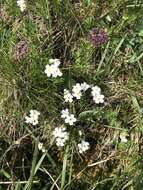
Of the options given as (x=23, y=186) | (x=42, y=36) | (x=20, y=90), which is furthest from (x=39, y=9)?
(x=23, y=186)

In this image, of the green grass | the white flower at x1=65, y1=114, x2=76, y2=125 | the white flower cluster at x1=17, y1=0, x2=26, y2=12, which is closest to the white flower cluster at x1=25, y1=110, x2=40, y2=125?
the green grass

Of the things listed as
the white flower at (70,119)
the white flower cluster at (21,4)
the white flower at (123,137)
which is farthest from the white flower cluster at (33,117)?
the white flower cluster at (21,4)

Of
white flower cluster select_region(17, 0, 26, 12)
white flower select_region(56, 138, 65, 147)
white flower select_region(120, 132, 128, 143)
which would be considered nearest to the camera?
white flower select_region(56, 138, 65, 147)

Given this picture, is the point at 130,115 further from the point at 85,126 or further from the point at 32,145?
the point at 32,145

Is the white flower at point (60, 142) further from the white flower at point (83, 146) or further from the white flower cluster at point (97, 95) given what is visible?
the white flower cluster at point (97, 95)

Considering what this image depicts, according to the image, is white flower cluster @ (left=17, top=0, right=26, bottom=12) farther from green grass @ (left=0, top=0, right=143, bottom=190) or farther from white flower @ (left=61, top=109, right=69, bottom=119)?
white flower @ (left=61, top=109, right=69, bottom=119)

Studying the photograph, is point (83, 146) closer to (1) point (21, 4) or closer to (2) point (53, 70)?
(2) point (53, 70)
